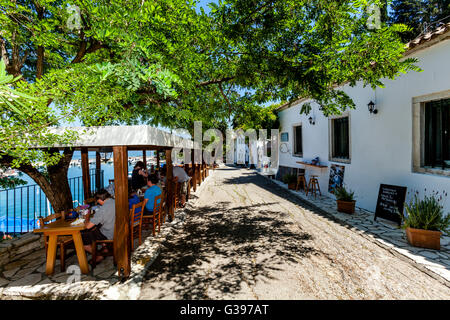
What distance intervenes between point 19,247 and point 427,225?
8114 millimetres

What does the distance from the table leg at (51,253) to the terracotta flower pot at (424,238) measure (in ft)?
22.7

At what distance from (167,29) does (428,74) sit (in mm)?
6114

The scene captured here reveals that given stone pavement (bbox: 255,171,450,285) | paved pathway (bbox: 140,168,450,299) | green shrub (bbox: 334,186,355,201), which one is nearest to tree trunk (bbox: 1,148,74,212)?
paved pathway (bbox: 140,168,450,299)

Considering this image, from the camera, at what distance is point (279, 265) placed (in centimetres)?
395

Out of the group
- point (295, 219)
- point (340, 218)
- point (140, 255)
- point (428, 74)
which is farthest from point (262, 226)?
point (428, 74)

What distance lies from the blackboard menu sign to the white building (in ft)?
1.04

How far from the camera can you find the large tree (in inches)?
126

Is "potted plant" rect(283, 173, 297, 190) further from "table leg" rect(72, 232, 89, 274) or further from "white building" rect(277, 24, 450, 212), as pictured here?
"table leg" rect(72, 232, 89, 274)

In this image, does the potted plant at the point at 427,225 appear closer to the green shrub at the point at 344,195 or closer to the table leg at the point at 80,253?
the green shrub at the point at 344,195

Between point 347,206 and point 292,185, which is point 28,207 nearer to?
point 347,206

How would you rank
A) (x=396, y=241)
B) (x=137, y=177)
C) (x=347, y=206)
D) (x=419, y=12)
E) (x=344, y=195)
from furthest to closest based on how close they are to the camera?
1. (x=419, y=12)
2. (x=137, y=177)
3. (x=344, y=195)
4. (x=347, y=206)
5. (x=396, y=241)

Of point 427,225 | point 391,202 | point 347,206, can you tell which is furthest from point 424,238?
point 347,206
